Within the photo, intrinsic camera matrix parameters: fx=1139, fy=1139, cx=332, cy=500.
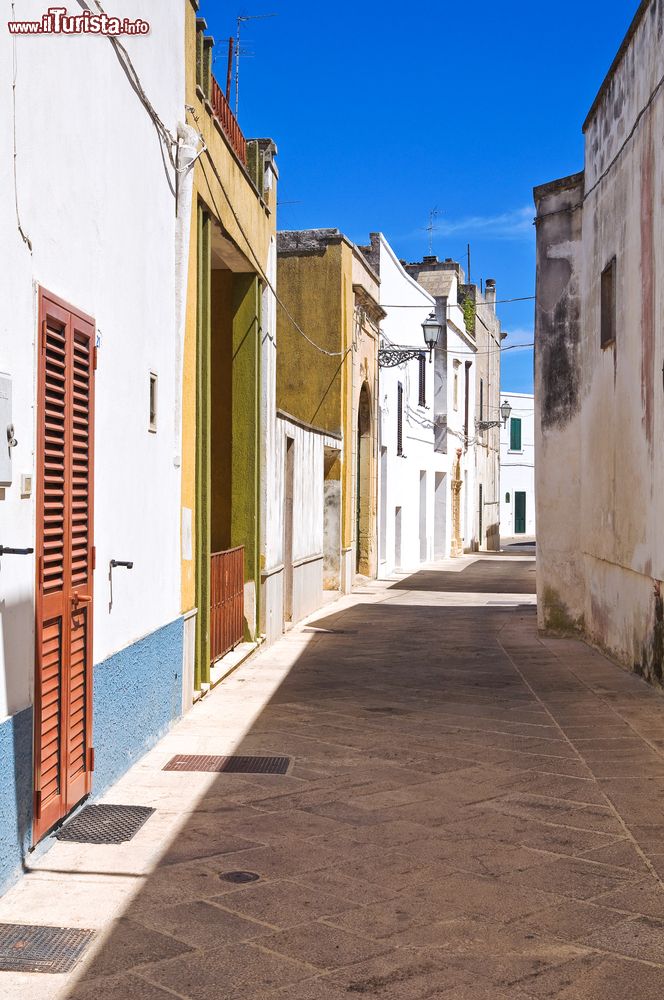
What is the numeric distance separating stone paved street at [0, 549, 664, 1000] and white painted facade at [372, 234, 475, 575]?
15.5 meters

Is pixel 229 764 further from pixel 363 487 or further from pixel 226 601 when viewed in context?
pixel 363 487

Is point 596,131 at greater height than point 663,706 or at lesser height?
greater

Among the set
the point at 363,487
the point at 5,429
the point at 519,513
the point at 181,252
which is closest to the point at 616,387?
the point at 181,252

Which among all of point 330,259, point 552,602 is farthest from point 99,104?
point 330,259

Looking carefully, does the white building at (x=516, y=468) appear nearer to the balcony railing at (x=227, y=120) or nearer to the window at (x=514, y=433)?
the window at (x=514, y=433)

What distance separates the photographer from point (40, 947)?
12.4ft

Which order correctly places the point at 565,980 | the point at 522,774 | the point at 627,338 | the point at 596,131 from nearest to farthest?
the point at 565,980 → the point at 522,774 → the point at 627,338 → the point at 596,131

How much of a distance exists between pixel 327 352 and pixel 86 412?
13.5m

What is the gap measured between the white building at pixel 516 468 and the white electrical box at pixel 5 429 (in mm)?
46652

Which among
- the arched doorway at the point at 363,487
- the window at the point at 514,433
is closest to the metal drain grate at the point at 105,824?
the arched doorway at the point at 363,487

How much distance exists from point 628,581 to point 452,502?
22.5 meters

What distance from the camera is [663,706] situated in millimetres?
8461

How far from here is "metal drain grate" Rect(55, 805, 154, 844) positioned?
16.4 feet

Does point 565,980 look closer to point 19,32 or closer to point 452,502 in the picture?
point 19,32
